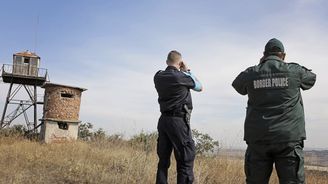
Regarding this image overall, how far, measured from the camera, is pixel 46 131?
2248 cm

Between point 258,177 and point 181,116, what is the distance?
162 cm

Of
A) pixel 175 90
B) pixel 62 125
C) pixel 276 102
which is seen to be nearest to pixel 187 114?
pixel 175 90

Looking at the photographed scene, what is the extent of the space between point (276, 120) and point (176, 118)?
5.58ft

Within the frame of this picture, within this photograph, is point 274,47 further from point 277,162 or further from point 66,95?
point 66,95

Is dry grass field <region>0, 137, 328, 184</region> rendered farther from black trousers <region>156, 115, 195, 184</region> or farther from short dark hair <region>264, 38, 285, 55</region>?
short dark hair <region>264, 38, 285, 55</region>

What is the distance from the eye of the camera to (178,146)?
5770mm

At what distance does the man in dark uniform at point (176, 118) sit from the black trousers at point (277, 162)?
3.81ft

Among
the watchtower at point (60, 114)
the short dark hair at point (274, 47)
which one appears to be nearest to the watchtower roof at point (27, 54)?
the watchtower at point (60, 114)

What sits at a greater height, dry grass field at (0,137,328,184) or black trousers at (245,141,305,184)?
black trousers at (245,141,305,184)

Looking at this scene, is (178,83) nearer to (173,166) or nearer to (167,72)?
(167,72)

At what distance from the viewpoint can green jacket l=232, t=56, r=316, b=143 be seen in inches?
178

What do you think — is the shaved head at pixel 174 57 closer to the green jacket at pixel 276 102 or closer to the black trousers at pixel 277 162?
the green jacket at pixel 276 102

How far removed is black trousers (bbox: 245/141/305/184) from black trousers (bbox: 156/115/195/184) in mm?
1138

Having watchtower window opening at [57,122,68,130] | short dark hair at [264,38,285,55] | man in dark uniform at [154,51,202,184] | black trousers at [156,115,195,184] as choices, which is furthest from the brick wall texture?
short dark hair at [264,38,285,55]
